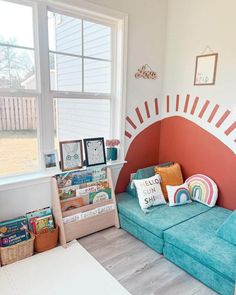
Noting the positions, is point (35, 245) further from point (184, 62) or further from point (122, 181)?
point (184, 62)

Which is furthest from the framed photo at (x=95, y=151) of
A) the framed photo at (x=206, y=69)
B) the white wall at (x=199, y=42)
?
the framed photo at (x=206, y=69)

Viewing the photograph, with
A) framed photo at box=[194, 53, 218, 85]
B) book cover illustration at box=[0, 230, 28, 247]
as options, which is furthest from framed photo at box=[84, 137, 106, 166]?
framed photo at box=[194, 53, 218, 85]

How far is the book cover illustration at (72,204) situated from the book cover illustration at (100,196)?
12cm

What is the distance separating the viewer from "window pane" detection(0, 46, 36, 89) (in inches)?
79.8

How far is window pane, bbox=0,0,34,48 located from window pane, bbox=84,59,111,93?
2.05 feet

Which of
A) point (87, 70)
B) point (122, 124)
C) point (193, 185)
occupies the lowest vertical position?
point (193, 185)

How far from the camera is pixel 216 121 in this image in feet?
8.39

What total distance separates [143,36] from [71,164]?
173 cm

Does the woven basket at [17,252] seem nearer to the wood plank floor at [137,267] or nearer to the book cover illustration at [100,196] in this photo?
the wood plank floor at [137,267]

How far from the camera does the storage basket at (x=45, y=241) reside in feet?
7.07

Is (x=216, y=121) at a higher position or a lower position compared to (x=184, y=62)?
lower

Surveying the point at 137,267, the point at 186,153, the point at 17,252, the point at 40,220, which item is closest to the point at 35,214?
the point at 40,220

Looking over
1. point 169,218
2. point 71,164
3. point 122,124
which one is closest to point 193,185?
point 169,218

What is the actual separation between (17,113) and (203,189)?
2136 mm
